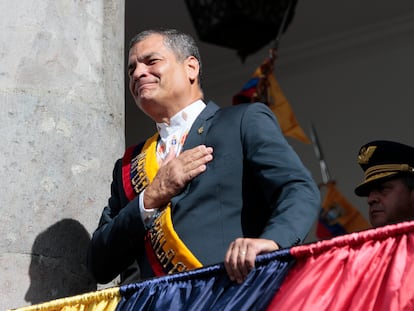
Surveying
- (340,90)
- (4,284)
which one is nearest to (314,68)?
(340,90)

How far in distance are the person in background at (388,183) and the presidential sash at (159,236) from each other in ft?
2.59

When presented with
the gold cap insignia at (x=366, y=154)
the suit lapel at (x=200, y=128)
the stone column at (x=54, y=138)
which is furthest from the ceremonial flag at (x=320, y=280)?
the gold cap insignia at (x=366, y=154)

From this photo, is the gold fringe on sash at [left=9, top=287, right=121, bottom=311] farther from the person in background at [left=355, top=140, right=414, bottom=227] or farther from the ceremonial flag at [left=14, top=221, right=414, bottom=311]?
the person in background at [left=355, top=140, right=414, bottom=227]

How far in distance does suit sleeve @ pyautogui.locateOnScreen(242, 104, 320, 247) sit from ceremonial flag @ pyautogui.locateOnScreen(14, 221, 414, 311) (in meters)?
0.14

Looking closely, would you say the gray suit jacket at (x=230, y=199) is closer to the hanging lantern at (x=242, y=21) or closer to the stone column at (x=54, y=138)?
the stone column at (x=54, y=138)

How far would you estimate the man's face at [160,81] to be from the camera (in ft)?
11.7

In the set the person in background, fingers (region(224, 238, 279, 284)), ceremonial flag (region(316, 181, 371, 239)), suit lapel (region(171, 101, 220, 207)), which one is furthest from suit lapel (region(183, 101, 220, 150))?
ceremonial flag (region(316, 181, 371, 239))

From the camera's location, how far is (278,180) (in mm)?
3174

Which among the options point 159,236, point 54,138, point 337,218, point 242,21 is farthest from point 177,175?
point 337,218

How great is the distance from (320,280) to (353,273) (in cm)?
7

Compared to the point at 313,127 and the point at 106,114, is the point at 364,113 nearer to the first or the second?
the point at 313,127

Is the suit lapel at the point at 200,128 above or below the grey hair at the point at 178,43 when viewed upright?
below

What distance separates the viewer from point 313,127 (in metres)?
7.81

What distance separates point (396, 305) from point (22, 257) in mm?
1448
